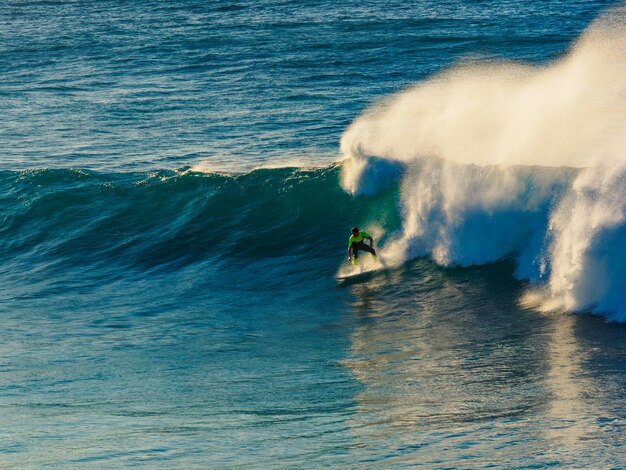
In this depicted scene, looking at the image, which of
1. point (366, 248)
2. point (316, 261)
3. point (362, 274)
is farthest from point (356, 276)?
point (316, 261)

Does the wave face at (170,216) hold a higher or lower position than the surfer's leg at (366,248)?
lower

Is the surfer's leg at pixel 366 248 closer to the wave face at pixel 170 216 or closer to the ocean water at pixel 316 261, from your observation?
the ocean water at pixel 316 261

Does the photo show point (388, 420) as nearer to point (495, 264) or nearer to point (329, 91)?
point (495, 264)

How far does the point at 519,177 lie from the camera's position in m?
21.7

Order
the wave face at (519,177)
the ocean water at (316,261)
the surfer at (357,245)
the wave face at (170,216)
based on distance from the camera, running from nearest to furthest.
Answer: the ocean water at (316,261)
the wave face at (519,177)
the surfer at (357,245)
the wave face at (170,216)

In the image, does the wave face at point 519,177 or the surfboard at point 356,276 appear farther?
the surfboard at point 356,276

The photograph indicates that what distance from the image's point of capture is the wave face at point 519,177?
17906 mm

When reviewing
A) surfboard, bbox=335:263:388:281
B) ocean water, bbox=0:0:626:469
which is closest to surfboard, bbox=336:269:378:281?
surfboard, bbox=335:263:388:281

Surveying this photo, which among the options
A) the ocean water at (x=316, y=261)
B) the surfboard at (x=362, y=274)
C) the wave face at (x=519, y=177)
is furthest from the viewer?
the surfboard at (x=362, y=274)

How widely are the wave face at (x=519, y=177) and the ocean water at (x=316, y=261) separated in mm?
60

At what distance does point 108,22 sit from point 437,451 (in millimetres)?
43332

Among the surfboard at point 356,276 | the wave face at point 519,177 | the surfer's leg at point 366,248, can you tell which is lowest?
the surfboard at point 356,276

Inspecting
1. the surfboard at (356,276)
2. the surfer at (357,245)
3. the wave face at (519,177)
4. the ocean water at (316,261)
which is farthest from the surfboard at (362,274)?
the wave face at (519,177)

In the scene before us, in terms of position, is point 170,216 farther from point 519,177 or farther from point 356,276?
point 519,177
